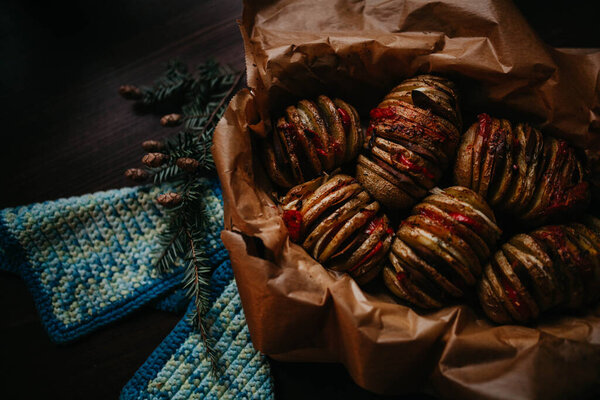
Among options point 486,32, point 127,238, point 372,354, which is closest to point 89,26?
point 127,238

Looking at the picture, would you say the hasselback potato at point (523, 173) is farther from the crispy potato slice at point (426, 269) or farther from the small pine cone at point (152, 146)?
the small pine cone at point (152, 146)

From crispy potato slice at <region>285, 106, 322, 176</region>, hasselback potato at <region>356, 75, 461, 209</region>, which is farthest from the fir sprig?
hasselback potato at <region>356, 75, 461, 209</region>

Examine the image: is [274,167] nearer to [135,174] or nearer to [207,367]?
[135,174]

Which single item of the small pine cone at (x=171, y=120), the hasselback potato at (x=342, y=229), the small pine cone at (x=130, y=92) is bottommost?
the hasselback potato at (x=342, y=229)

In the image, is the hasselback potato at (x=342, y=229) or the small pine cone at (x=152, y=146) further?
the small pine cone at (x=152, y=146)

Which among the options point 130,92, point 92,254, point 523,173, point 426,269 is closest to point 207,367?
point 92,254

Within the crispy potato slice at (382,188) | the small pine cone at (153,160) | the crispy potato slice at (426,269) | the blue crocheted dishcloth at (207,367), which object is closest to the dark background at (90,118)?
the blue crocheted dishcloth at (207,367)

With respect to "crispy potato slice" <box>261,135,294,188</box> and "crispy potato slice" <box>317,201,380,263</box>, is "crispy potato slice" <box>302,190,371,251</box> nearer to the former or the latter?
"crispy potato slice" <box>317,201,380,263</box>
